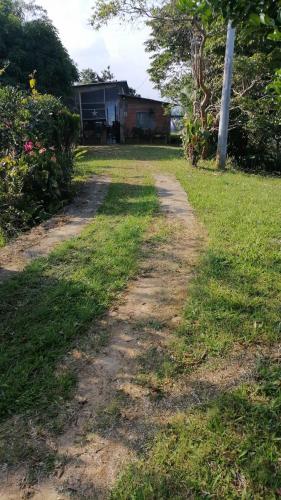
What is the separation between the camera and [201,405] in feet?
7.32

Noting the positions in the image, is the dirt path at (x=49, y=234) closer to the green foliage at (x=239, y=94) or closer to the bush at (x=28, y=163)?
the bush at (x=28, y=163)

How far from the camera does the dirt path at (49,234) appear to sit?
4333mm

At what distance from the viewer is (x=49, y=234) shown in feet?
17.3

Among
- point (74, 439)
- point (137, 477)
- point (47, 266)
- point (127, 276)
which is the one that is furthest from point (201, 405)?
point (47, 266)

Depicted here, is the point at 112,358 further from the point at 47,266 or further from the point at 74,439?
the point at 47,266

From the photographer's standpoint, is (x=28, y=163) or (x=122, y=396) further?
(x=28, y=163)

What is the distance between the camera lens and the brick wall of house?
24.1 metres

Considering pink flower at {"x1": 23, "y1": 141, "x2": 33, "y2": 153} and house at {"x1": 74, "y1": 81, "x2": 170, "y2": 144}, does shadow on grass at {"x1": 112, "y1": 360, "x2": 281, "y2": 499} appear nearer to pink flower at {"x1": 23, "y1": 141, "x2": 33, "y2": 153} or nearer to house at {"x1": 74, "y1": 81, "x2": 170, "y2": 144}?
pink flower at {"x1": 23, "y1": 141, "x2": 33, "y2": 153}

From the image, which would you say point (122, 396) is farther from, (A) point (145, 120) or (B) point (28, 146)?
(A) point (145, 120)

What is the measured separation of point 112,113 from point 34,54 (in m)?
7.09

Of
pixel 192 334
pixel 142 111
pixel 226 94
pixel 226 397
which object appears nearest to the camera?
pixel 226 397

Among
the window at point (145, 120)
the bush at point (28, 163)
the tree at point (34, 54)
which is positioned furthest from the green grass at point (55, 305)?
the window at point (145, 120)

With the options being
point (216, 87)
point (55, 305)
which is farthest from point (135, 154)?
point (55, 305)

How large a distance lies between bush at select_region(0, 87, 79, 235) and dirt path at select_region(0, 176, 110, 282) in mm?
309
